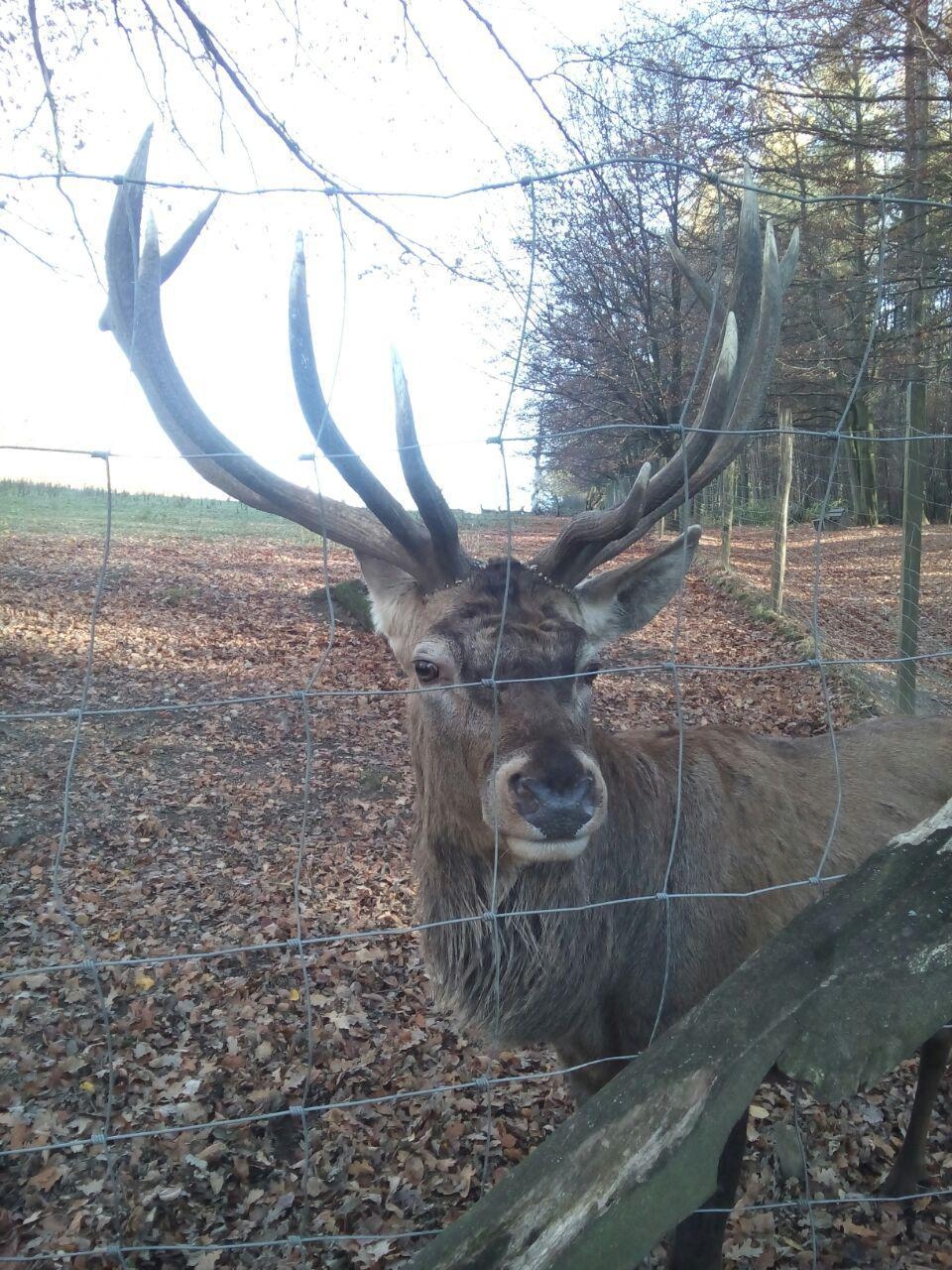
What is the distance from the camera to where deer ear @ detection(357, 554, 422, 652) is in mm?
3193

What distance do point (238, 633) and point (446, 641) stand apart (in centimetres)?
822

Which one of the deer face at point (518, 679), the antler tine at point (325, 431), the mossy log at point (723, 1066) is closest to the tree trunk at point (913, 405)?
the deer face at point (518, 679)

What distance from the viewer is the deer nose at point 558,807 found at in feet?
7.52

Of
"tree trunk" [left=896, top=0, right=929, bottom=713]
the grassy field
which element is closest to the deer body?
"tree trunk" [left=896, top=0, right=929, bottom=713]

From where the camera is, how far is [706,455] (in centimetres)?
311

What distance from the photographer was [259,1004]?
430 centimetres

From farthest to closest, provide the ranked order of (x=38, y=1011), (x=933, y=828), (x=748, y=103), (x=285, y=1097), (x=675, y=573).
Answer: (x=748, y=103)
(x=38, y=1011)
(x=285, y=1097)
(x=675, y=573)
(x=933, y=828)

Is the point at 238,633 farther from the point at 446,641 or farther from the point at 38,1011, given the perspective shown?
the point at 446,641

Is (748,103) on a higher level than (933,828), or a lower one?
higher

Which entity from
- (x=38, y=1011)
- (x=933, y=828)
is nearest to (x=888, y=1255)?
(x=933, y=828)

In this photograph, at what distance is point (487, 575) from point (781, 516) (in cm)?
826

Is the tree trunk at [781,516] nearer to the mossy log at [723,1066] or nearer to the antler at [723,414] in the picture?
the antler at [723,414]

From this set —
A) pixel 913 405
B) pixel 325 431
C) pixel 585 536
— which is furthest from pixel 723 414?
pixel 913 405

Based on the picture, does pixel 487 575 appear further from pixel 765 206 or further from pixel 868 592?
pixel 868 592
